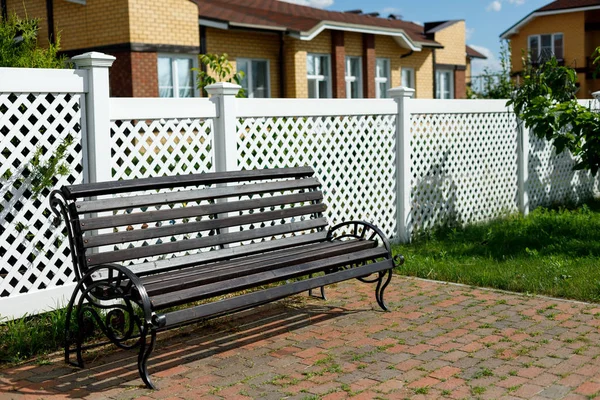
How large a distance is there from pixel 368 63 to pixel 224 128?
57.2 feet

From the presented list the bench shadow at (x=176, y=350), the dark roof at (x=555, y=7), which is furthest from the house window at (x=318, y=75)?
the dark roof at (x=555, y=7)

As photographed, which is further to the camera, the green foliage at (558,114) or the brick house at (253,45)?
the brick house at (253,45)

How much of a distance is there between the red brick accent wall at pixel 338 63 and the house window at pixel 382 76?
2.29 meters

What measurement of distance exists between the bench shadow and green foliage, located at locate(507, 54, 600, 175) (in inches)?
166

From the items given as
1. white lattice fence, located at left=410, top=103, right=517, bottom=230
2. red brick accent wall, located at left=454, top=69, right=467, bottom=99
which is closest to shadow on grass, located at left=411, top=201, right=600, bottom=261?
white lattice fence, located at left=410, top=103, right=517, bottom=230

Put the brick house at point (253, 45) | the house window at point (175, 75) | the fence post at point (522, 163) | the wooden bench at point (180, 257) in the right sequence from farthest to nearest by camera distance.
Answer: the house window at point (175, 75)
the brick house at point (253, 45)
the fence post at point (522, 163)
the wooden bench at point (180, 257)

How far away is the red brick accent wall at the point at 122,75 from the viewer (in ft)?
54.9

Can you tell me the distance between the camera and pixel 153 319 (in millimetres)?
4383

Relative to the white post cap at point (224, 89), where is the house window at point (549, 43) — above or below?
above

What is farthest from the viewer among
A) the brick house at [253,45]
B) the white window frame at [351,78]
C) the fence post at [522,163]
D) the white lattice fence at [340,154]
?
the white window frame at [351,78]

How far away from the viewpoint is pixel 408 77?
26.7 meters

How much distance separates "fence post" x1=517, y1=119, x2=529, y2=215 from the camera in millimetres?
10641

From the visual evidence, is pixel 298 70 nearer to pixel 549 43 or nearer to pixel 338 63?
pixel 338 63

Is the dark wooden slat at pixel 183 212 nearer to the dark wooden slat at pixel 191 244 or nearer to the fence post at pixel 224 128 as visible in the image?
the dark wooden slat at pixel 191 244
